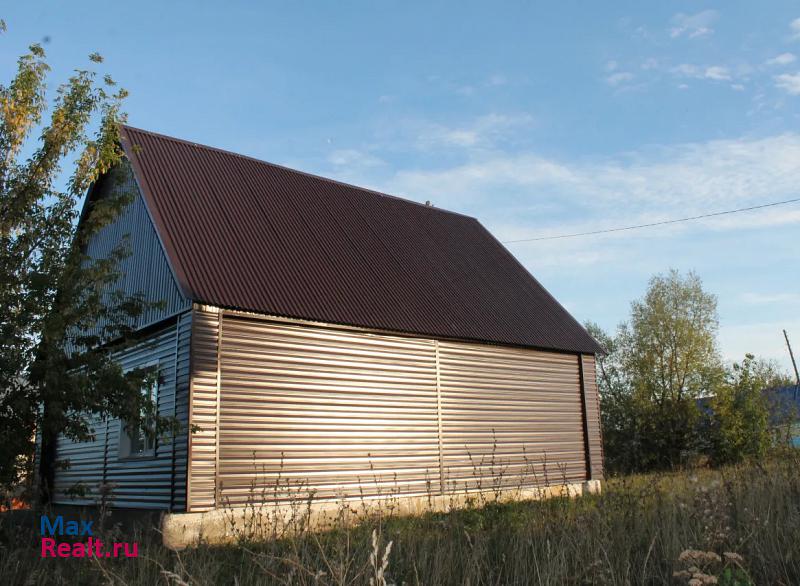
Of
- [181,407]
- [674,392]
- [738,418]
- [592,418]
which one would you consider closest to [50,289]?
[181,407]

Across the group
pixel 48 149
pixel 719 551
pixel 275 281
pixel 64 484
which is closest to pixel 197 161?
pixel 275 281

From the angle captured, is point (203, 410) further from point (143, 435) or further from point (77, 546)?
point (77, 546)

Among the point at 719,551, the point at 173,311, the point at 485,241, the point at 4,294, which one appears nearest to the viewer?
the point at 719,551

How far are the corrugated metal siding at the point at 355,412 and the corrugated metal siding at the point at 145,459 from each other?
69 centimetres

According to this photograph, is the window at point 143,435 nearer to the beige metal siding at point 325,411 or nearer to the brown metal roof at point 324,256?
the beige metal siding at point 325,411

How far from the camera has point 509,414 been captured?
16.5 metres

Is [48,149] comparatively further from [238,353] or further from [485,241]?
[485,241]

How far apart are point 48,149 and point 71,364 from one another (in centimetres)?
327

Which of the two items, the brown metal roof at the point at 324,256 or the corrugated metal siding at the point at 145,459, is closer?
the corrugated metal siding at the point at 145,459

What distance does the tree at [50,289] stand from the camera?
29.1ft

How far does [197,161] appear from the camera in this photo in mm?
15719

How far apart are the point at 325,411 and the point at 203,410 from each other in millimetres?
2491

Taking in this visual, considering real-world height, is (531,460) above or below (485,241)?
below

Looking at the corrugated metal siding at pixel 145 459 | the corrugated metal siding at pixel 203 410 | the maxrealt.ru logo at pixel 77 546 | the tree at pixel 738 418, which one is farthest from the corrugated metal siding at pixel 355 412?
the tree at pixel 738 418
